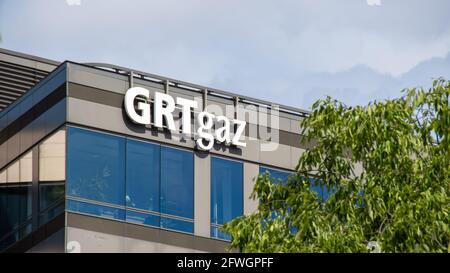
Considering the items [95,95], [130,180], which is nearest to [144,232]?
[130,180]

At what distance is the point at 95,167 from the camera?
1656 inches

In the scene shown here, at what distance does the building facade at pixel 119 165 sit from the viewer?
1657 inches

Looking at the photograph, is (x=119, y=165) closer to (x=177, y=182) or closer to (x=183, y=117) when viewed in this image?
(x=177, y=182)

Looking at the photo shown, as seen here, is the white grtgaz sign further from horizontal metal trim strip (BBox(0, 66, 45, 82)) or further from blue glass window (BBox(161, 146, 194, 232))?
horizontal metal trim strip (BBox(0, 66, 45, 82))

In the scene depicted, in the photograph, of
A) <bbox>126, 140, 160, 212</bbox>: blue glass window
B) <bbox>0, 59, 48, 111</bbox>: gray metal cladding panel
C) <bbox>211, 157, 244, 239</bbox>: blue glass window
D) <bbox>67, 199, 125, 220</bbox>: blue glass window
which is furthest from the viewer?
<bbox>0, 59, 48, 111</bbox>: gray metal cladding panel

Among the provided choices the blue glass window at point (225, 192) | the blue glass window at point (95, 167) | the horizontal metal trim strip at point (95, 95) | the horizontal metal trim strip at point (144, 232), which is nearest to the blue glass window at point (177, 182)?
the horizontal metal trim strip at point (144, 232)

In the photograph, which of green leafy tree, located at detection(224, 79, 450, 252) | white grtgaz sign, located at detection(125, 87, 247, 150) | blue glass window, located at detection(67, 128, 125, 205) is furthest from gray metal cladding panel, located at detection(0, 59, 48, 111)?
green leafy tree, located at detection(224, 79, 450, 252)

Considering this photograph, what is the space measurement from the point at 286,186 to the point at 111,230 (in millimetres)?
17154

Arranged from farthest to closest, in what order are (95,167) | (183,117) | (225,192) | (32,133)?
(225,192) < (32,133) < (183,117) < (95,167)

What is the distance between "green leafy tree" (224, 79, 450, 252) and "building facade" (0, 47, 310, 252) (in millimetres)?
16566

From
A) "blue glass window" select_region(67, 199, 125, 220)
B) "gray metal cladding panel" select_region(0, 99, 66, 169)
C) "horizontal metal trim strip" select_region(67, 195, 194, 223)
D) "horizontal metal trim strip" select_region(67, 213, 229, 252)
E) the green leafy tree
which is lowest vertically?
the green leafy tree

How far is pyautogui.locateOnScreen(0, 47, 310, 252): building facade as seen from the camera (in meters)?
42.1

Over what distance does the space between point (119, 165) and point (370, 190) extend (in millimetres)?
19421
